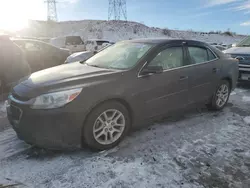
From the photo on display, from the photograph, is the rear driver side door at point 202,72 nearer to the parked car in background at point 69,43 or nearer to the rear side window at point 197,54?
the rear side window at point 197,54

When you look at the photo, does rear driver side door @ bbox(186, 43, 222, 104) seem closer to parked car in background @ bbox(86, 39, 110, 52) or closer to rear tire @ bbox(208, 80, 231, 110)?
rear tire @ bbox(208, 80, 231, 110)

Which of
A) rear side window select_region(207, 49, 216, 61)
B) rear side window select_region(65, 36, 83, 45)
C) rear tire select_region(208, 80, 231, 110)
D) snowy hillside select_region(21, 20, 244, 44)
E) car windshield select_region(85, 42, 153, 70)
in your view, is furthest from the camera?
snowy hillside select_region(21, 20, 244, 44)

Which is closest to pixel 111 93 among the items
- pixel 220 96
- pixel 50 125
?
pixel 50 125

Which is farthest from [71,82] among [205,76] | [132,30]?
[132,30]

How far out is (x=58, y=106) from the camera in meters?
2.62

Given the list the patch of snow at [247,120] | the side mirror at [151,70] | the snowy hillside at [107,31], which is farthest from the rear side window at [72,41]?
the snowy hillside at [107,31]

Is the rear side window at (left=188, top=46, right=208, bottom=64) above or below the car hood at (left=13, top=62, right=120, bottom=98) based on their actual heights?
above

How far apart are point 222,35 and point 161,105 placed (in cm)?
4942

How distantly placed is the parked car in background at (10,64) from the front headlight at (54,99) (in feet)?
10.4

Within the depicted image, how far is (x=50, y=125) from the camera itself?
8.65ft

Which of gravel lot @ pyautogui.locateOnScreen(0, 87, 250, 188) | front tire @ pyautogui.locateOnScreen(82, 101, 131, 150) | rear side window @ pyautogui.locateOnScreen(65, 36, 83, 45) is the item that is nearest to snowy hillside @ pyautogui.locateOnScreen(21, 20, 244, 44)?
rear side window @ pyautogui.locateOnScreen(65, 36, 83, 45)

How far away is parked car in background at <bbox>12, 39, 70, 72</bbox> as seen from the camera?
7.71 m

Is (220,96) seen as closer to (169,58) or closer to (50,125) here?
(169,58)

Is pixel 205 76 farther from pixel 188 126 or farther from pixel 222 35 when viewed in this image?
pixel 222 35
